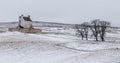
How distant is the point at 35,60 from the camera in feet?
80.0

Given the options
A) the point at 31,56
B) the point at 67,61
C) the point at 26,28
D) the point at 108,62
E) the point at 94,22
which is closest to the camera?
the point at 108,62

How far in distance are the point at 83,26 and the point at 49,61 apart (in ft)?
151

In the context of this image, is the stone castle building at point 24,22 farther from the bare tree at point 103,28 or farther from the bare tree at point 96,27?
the bare tree at point 103,28

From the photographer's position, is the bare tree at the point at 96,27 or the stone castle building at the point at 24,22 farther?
the stone castle building at the point at 24,22

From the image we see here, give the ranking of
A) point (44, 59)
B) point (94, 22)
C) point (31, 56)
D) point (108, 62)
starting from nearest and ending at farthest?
point (108, 62) → point (44, 59) → point (31, 56) → point (94, 22)

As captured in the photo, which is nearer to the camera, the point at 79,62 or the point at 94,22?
the point at 79,62

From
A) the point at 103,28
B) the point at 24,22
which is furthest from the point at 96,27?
the point at 24,22

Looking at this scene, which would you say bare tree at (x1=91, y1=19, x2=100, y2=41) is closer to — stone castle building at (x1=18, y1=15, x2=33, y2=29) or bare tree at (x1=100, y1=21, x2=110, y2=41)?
bare tree at (x1=100, y1=21, x2=110, y2=41)

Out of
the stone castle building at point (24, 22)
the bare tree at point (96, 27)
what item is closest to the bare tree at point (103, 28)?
the bare tree at point (96, 27)

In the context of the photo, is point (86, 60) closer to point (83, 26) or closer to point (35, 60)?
point (35, 60)

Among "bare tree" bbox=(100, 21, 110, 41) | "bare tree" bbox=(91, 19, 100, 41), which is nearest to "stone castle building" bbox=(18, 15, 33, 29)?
"bare tree" bbox=(91, 19, 100, 41)

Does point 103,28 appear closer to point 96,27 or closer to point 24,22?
point 96,27

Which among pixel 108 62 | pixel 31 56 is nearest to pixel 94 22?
pixel 31 56

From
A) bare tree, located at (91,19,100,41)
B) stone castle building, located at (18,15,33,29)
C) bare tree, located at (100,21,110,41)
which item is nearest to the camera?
bare tree, located at (100,21,110,41)
